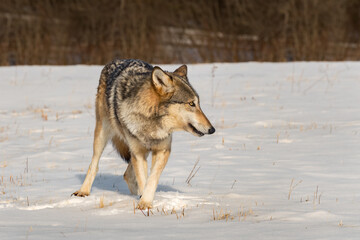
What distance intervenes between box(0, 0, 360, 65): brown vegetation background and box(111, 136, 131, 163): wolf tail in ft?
45.1

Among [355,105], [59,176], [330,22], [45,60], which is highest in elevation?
[330,22]

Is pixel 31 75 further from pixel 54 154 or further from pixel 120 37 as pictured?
pixel 54 154

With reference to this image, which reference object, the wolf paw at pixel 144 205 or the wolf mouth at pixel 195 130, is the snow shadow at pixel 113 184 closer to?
the wolf paw at pixel 144 205

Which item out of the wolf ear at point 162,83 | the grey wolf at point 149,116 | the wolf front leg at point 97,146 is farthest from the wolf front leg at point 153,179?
the wolf front leg at point 97,146

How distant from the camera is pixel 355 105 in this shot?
37.3 ft

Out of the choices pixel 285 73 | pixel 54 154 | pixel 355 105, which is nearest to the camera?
pixel 54 154

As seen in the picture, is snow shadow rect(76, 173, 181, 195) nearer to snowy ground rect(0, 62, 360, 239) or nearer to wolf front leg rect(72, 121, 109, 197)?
snowy ground rect(0, 62, 360, 239)

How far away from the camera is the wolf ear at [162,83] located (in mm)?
5094

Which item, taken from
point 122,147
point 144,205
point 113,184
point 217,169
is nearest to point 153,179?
point 144,205

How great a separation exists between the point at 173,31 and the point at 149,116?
1723 cm

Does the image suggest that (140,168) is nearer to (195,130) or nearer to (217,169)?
(195,130)

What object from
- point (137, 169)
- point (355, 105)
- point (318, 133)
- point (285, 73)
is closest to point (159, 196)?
point (137, 169)

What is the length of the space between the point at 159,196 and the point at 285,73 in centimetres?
1137

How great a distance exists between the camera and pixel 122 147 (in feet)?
20.3
